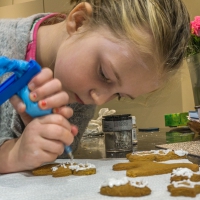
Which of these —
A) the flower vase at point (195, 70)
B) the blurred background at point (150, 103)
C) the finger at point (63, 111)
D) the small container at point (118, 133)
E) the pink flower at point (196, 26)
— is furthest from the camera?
the blurred background at point (150, 103)

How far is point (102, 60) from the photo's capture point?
785 mm

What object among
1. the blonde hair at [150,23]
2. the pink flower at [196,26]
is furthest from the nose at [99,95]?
the pink flower at [196,26]

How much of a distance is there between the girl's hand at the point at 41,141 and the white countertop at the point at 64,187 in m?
0.03

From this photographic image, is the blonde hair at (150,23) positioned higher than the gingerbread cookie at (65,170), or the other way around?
the blonde hair at (150,23)

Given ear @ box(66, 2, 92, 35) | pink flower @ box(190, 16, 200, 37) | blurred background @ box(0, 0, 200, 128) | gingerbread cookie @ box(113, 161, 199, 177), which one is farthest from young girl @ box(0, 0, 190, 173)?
blurred background @ box(0, 0, 200, 128)

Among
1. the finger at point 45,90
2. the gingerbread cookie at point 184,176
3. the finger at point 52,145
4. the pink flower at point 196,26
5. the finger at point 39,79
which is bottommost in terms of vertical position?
the gingerbread cookie at point 184,176

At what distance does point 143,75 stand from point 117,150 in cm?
32

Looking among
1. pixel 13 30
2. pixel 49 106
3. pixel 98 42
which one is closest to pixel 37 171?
pixel 49 106

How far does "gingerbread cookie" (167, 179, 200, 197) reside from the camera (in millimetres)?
551

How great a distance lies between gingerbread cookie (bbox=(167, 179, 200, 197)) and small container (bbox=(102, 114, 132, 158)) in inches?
17.9

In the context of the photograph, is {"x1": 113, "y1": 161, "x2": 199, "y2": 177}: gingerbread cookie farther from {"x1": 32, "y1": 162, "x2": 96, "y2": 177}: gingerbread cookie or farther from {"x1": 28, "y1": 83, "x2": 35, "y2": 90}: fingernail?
{"x1": 28, "y1": 83, "x2": 35, "y2": 90}: fingernail

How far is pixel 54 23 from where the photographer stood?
1.10 meters

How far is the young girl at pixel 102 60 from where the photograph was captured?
74 centimetres

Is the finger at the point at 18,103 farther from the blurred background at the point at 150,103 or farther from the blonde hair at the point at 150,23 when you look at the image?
the blurred background at the point at 150,103
